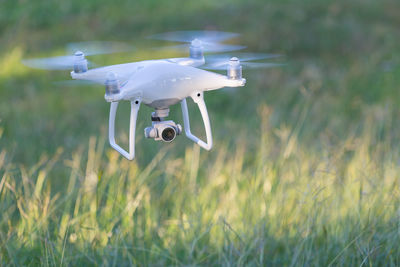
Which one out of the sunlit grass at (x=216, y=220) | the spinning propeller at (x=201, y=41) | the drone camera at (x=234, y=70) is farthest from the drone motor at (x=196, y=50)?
the sunlit grass at (x=216, y=220)

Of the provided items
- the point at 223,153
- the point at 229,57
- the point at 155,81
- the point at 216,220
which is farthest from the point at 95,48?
the point at 223,153

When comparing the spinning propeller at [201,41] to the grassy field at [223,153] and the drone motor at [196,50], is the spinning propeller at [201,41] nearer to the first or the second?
the drone motor at [196,50]

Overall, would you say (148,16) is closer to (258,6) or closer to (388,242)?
(258,6)

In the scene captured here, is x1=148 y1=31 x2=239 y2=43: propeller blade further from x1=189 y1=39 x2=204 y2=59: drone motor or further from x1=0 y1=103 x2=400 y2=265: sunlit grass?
x1=0 y1=103 x2=400 y2=265: sunlit grass

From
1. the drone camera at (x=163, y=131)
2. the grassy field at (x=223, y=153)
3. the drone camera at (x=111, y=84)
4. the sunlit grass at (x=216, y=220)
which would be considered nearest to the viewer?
the drone camera at (x=111, y=84)

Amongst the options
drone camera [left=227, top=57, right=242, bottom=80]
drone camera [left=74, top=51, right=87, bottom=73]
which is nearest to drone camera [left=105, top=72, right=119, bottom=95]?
drone camera [left=74, top=51, right=87, bottom=73]

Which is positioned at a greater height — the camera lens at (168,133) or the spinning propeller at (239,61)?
the spinning propeller at (239,61)

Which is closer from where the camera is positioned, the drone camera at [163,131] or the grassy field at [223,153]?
the drone camera at [163,131]

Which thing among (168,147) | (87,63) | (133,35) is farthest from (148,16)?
(87,63)
